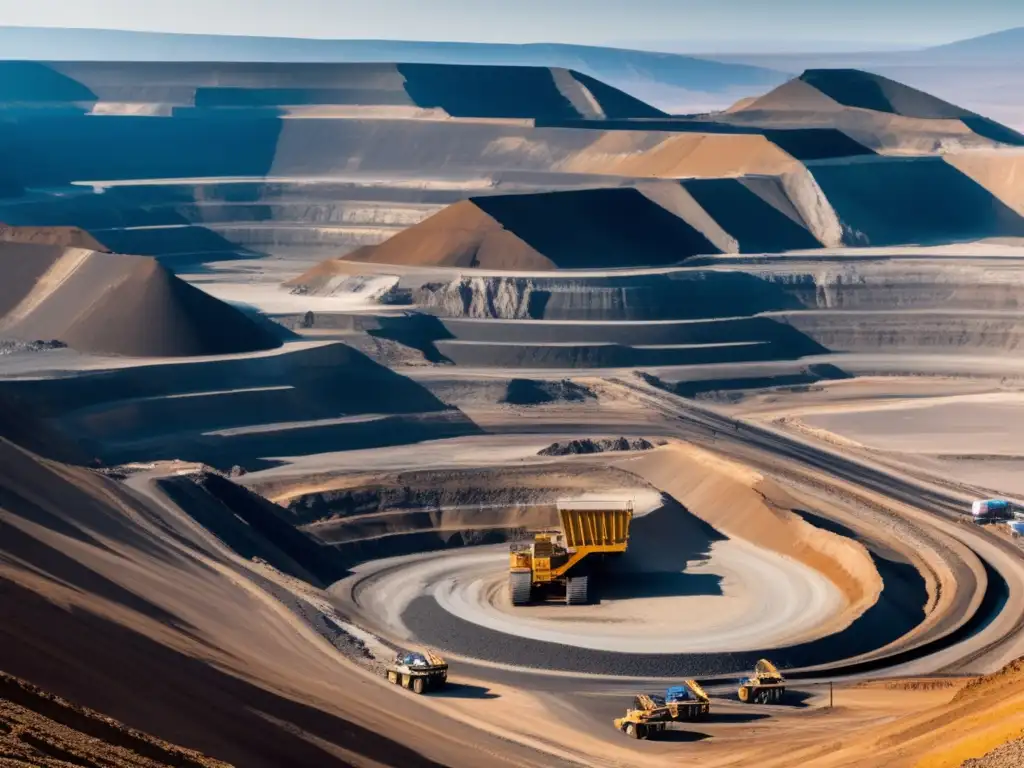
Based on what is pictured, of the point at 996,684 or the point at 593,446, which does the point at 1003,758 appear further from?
the point at 593,446

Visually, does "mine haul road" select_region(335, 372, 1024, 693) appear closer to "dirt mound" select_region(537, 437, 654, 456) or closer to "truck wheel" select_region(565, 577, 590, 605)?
"dirt mound" select_region(537, 437, 654, 456)

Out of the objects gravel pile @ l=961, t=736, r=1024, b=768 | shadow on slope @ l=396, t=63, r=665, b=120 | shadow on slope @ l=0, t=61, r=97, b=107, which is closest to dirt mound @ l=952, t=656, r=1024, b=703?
gravel pile @ l=961, t=736, r=1024, b=768

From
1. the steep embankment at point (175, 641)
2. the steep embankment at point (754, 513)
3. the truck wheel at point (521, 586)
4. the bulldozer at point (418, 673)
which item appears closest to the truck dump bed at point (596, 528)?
the truck wheel at point (521, 586)

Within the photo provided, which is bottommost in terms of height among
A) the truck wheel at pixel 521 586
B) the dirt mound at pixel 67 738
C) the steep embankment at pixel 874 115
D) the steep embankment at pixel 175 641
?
the dirt mound at pixel 67 738

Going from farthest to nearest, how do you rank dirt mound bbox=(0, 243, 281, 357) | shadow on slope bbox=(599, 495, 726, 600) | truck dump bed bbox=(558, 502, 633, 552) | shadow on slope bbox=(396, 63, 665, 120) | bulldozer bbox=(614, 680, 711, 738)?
shadow on slope bbox=(396, 63, 665, 120) < dirt mound bbox=(0, 243, 281, 357) < shadow on slope bbox=(599, 495, 726, 600) < truck dump bed bbox=(558, 502, 633, 552) < bulldozer bbox=(614, 680, 711, 738)

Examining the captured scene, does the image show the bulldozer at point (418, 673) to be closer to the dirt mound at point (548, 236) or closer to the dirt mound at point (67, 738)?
the dirt mound at point (67, 738)

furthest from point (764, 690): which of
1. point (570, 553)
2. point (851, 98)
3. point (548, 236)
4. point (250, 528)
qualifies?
point (851, 98)

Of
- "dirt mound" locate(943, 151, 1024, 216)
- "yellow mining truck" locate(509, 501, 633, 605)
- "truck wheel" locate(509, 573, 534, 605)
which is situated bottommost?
"truck wheel" locate(509, 573, 534, 605)

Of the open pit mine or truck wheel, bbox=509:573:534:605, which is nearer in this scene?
the open pit mine
